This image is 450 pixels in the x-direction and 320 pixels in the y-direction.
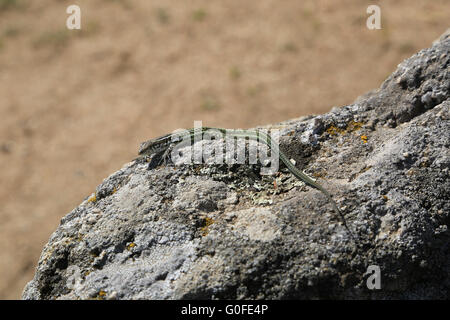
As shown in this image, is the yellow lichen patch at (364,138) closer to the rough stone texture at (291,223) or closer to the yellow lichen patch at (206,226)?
the rough stone texture at (291,223)

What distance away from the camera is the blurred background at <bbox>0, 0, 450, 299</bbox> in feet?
26.6

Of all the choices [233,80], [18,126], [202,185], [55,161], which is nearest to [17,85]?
[18,126]

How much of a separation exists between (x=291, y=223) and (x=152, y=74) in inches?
310

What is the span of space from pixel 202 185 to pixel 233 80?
6.81 m

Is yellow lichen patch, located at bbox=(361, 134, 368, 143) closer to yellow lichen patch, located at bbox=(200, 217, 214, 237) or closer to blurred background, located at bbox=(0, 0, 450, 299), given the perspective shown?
yellow lichen patch, located at bbox=(200, 217, 214, 237)

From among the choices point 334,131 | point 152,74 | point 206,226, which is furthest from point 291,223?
point 152,74

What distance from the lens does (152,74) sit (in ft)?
31.6

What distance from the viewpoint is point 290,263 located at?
224 centimetres

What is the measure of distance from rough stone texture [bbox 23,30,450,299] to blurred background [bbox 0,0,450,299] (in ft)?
16.5

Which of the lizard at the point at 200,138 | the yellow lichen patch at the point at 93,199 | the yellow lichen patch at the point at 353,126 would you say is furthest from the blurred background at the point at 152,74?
the yellow lichen patch at the point at 353,126

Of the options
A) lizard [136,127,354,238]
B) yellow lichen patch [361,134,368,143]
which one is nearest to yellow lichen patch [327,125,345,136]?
yellow lichen patch [361,134,368,143]

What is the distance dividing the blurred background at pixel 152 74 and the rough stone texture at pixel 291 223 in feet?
16.5

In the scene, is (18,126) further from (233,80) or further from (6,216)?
(233,80)

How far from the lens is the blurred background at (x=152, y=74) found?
8117mm
